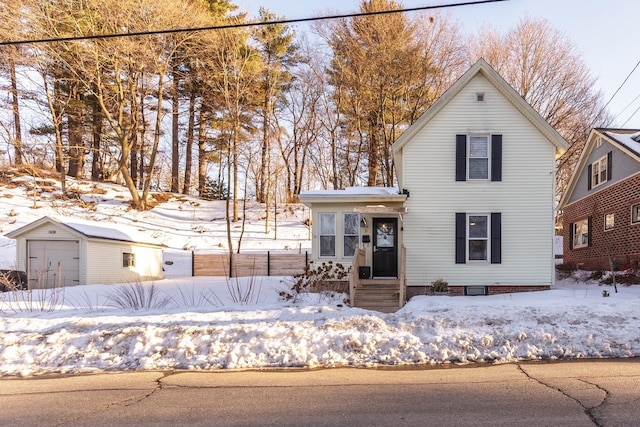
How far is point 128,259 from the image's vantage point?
18.9m

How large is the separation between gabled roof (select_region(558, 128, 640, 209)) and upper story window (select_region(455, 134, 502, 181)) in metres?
5.75

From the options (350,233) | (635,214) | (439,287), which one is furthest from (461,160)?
(635,214)

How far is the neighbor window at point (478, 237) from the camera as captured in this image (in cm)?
1245

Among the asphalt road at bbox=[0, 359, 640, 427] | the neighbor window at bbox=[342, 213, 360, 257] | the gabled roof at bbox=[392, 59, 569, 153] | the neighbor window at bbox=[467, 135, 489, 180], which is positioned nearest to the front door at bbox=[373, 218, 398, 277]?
the neighbor window at bbox=[342, 213, 360, 257]

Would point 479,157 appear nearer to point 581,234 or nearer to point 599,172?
point 599,172

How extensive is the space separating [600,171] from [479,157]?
8.63m

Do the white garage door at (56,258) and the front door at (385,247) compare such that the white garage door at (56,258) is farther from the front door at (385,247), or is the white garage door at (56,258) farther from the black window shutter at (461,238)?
the black window shutter at (461,238)

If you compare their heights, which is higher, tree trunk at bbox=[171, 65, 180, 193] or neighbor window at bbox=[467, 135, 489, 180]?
tree trunk at bbox=[171, 65, 180, 193]

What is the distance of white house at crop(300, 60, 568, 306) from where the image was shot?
485 inches

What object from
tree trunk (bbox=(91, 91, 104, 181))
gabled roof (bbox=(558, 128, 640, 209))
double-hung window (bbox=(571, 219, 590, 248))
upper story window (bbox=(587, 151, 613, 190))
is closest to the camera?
gabled roof (bbox=(558, 128, 640, 209))

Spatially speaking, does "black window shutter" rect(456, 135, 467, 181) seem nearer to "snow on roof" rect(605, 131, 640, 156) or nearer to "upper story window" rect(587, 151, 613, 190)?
"snow on roof" rect(605, 131, 640, 156)

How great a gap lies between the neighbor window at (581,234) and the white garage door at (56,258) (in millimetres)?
22308

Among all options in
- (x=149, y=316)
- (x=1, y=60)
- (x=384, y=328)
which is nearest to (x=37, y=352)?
(x=149, y=316)

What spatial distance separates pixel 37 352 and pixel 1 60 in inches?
1046
